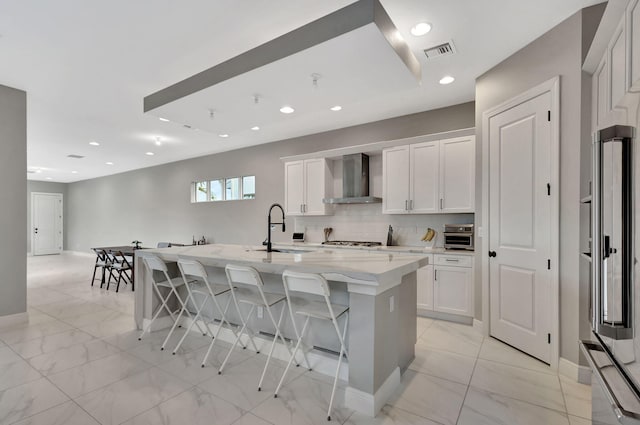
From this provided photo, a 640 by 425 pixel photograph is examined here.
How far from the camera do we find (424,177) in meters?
4.23

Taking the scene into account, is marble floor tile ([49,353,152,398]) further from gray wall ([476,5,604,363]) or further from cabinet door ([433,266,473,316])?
gray wall ([476,5,604,363])

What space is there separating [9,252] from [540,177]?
5.97 meters

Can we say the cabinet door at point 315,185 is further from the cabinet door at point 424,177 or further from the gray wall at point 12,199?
the gray wall at point 12,199

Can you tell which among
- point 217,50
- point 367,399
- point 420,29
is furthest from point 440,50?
point 367,399

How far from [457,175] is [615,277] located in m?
2.95

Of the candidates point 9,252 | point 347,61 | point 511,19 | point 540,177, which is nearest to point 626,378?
point 540,177

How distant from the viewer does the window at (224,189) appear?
6852mm

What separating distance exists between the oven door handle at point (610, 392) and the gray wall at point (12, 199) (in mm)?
5521

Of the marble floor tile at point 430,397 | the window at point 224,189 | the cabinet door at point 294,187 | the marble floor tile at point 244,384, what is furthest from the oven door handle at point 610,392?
the window at point 224,189

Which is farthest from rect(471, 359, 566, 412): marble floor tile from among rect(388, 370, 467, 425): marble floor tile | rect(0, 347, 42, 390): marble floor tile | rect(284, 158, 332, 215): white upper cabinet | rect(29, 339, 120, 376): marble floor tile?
rect(0, 347, 42, 390): marble floor tile

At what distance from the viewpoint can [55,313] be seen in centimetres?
413

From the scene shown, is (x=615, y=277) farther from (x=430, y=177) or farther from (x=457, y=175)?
(x=430, y=177)

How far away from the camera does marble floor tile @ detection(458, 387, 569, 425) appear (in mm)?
1944

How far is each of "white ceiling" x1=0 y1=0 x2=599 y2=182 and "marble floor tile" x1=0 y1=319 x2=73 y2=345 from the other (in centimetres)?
282
